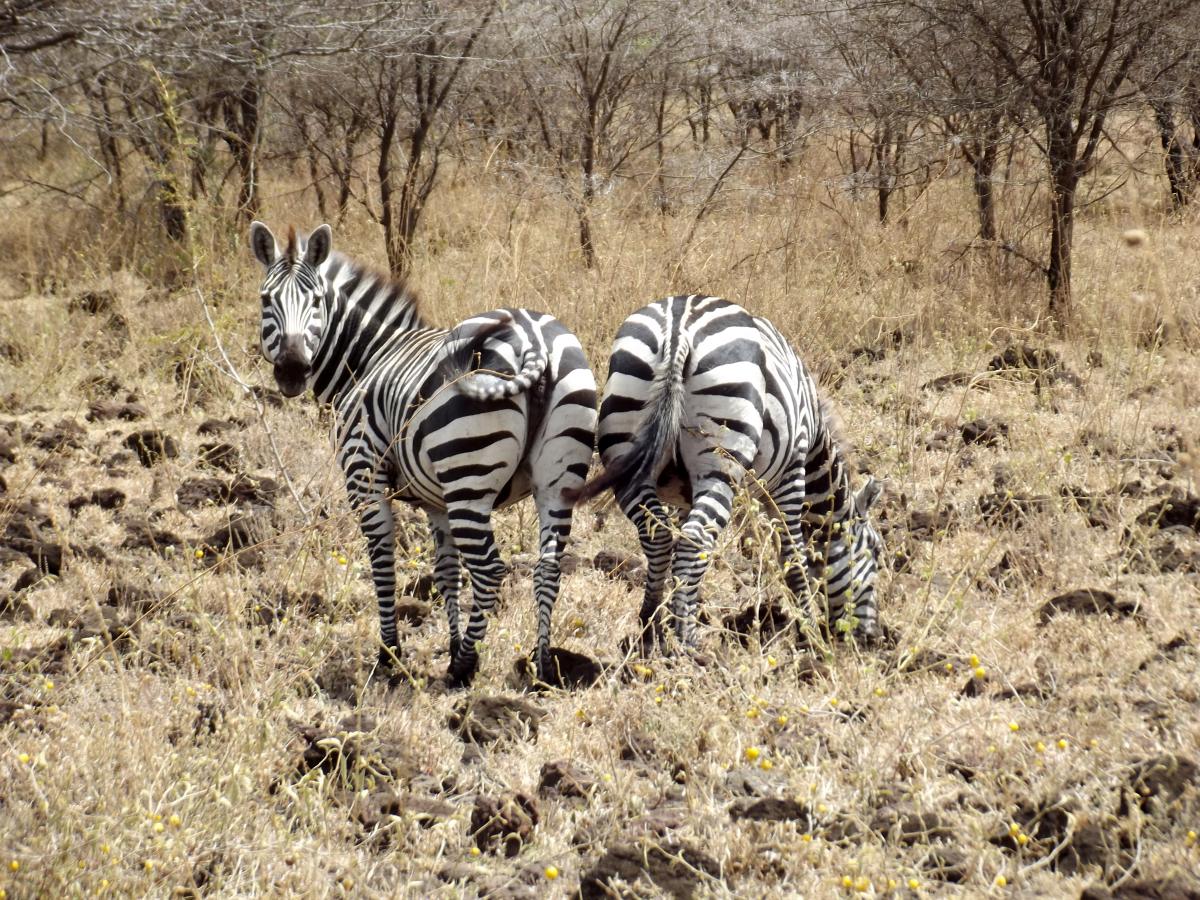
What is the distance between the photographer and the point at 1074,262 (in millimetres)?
8883

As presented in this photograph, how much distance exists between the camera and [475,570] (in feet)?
13.6

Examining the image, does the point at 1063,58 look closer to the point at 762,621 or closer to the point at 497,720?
the point at 762,621

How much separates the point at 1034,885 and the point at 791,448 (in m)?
1.99

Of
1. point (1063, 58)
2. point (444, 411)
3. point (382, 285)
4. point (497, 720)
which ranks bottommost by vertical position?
point (497, 720)

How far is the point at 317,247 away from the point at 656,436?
163 centimetres

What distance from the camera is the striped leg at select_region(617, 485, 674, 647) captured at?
4113 millimetres

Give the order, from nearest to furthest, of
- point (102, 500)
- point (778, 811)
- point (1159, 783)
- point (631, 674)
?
point (1159, 783)
point (778, 811)
point (631, 674)
point (102, 500)

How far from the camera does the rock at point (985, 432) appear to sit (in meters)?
6.14

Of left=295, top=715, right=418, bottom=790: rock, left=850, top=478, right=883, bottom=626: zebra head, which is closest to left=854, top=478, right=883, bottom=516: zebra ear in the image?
left=850, top=478, right=883, bottom=626: zebra head

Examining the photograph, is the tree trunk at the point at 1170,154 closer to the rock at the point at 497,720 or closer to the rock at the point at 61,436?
the rock at the point at 497,720

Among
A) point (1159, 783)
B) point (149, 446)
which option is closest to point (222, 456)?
point (149, 446)

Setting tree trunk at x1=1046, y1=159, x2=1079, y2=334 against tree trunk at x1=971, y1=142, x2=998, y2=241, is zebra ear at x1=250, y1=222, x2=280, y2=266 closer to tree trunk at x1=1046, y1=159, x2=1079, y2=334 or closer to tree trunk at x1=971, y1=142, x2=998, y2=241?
tree trunk at x1=1046, y1=159, x2=1079, y2=334

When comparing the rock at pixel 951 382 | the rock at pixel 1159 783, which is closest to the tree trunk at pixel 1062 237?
the rock at pixel 951 382

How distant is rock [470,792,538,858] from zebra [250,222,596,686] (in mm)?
855
